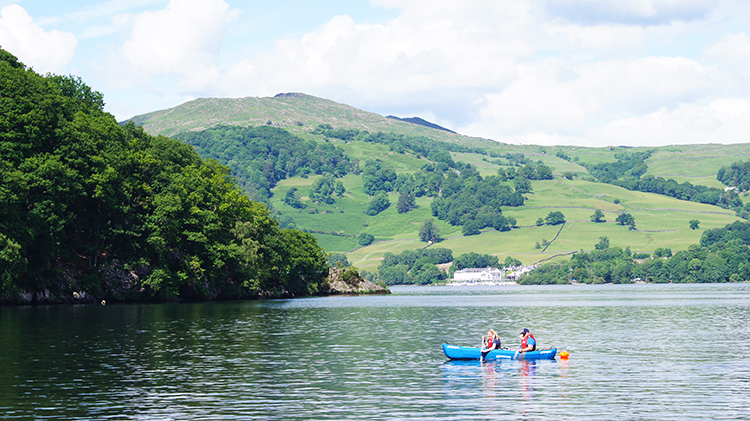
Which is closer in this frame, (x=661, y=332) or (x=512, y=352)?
(x=512, y=352)

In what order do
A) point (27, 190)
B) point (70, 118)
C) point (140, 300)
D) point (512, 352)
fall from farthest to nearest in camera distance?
point (140, 300) < point (70, 118) < point (27, 190) < point (512, 352)

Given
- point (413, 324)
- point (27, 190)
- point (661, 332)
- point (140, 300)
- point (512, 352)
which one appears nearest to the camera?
point (512, 352)

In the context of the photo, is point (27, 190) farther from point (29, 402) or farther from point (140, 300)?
point (29, 402)

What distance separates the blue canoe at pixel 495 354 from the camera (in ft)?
154

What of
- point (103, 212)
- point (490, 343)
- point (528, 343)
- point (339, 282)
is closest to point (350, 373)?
point (490, 343)

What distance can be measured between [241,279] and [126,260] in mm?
32302

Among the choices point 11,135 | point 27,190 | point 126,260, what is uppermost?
point 11,135

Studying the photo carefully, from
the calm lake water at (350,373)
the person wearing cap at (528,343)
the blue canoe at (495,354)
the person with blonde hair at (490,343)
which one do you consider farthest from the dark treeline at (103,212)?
the person wearing cap at (528,343)

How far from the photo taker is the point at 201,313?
91.3 metres

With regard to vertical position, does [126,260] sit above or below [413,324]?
above

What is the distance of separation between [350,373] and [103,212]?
76450mm

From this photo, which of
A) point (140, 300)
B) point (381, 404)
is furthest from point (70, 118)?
point (381, 404)

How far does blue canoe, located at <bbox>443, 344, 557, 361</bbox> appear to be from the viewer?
46.9 metres

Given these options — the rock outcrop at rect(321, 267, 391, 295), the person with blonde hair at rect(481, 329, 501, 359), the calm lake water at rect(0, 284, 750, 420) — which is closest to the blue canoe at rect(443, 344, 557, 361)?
the person with blonde hair at rect(481, 329, 501, 359)
